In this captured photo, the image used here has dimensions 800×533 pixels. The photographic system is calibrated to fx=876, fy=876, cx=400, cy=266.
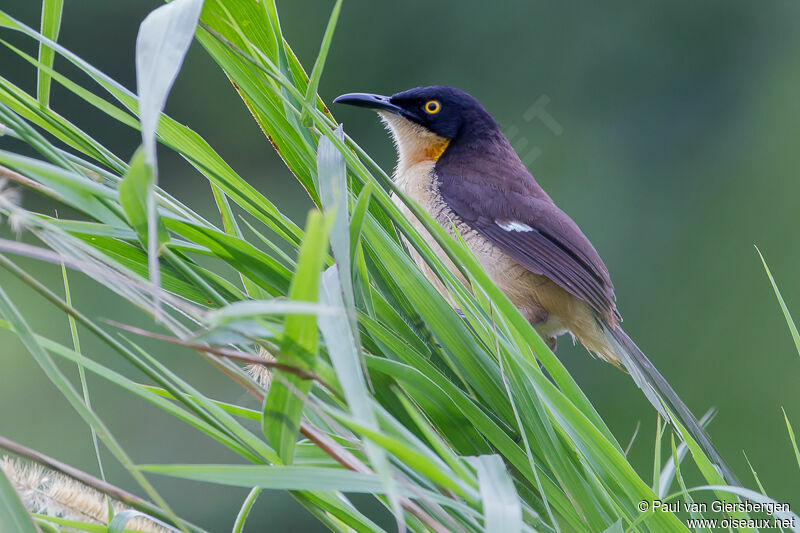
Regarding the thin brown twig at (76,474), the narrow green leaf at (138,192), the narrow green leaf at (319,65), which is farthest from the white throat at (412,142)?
the thin brown twig at (76,474)

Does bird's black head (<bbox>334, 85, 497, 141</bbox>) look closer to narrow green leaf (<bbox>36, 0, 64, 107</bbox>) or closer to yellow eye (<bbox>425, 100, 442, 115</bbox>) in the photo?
yellow eye (<bbox>425, 100, 442, 115</bbox>)

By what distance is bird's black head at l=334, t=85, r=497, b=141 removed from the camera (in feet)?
9.01

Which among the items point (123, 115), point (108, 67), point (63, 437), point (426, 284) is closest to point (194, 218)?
point (123, 115)

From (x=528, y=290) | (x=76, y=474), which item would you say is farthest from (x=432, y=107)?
(x=76, y=474)

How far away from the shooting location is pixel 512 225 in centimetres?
252

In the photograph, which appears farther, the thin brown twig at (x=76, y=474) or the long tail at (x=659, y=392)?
the long tail at (x=659, y=392)

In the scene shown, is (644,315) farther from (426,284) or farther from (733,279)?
(426,284)

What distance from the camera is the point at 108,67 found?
29.6 feet

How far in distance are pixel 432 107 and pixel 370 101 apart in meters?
0.24

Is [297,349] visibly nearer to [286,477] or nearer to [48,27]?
[286,477]

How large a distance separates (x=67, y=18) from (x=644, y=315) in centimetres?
664

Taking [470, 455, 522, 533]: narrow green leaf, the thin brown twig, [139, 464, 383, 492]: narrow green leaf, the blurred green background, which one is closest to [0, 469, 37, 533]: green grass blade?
the thin brown twig

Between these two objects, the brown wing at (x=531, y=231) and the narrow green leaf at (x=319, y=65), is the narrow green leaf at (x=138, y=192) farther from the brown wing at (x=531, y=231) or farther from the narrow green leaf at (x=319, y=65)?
the brown wing at (x=531, y=231)

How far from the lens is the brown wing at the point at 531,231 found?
7.80 feet
